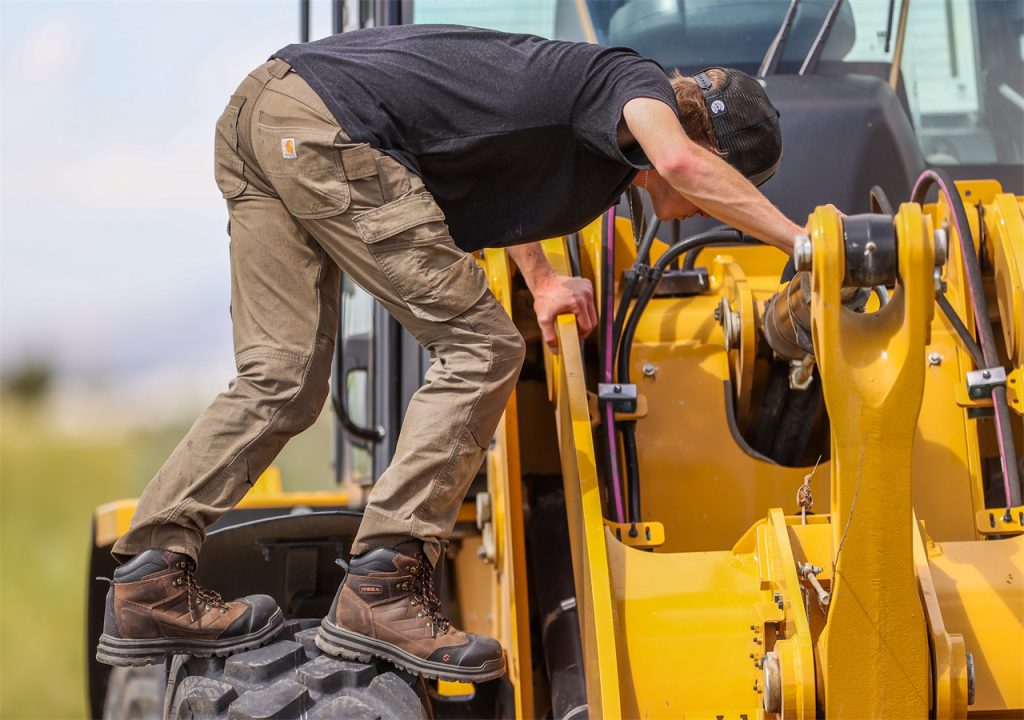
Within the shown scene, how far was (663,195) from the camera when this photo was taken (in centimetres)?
269

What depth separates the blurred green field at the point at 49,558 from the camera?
41.8 ft

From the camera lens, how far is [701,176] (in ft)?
7.77

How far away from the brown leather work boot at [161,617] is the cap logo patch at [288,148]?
2.70 feet

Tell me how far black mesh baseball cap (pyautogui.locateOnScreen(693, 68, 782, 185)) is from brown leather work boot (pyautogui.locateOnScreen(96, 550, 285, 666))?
1370 millimetres

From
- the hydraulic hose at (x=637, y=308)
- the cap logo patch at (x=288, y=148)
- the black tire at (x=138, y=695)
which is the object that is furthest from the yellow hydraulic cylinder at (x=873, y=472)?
the black tire at (x=138, y=695)

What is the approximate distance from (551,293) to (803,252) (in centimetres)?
96

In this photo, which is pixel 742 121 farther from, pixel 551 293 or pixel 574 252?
pixel 574 252

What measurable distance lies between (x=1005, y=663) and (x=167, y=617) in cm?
159

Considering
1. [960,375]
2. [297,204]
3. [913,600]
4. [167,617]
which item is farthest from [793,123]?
[167,617]

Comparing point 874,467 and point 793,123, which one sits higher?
point 793,123

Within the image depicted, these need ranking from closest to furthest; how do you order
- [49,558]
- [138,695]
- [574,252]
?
[574,252]
[138,695]
[49,558]

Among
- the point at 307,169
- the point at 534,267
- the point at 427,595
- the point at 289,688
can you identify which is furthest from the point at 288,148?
the point at 289,688

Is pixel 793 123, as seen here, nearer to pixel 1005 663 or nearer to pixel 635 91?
pixel 635 91

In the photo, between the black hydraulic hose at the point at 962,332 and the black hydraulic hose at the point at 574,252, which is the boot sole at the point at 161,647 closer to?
the black hydraulic hose at the point at 574,252
